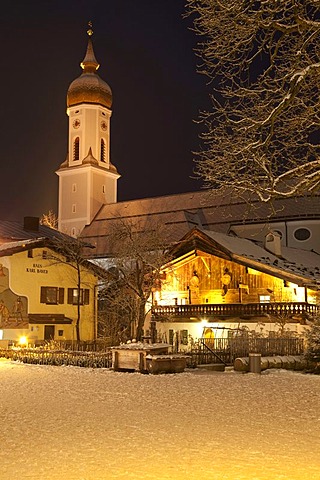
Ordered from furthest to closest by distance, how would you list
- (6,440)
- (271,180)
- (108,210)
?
(108,210), (271,180), (6,440)

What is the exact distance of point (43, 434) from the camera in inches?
465

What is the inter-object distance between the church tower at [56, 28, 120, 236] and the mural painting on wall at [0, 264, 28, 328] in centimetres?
3878

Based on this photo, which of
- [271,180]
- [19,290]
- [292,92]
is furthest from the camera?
[19,290]

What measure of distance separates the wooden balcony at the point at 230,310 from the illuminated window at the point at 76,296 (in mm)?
4732

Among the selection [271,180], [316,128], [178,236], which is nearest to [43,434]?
[271,180]

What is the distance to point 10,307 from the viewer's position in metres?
39.4

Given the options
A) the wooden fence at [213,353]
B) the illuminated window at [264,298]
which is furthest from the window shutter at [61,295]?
the wooden fence at [213,353]

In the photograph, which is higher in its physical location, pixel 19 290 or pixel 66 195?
pixel 66 195

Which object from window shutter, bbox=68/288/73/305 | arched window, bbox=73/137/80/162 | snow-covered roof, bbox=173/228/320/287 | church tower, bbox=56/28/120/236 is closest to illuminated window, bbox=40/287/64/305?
window shutter, bbox=68/288/73/305

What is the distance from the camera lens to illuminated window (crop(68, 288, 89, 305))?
4353 centimetres

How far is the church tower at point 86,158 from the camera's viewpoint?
80125 mm

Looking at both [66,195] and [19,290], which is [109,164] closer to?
[66,195]

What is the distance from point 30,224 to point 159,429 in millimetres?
38013

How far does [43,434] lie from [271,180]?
7328mm
